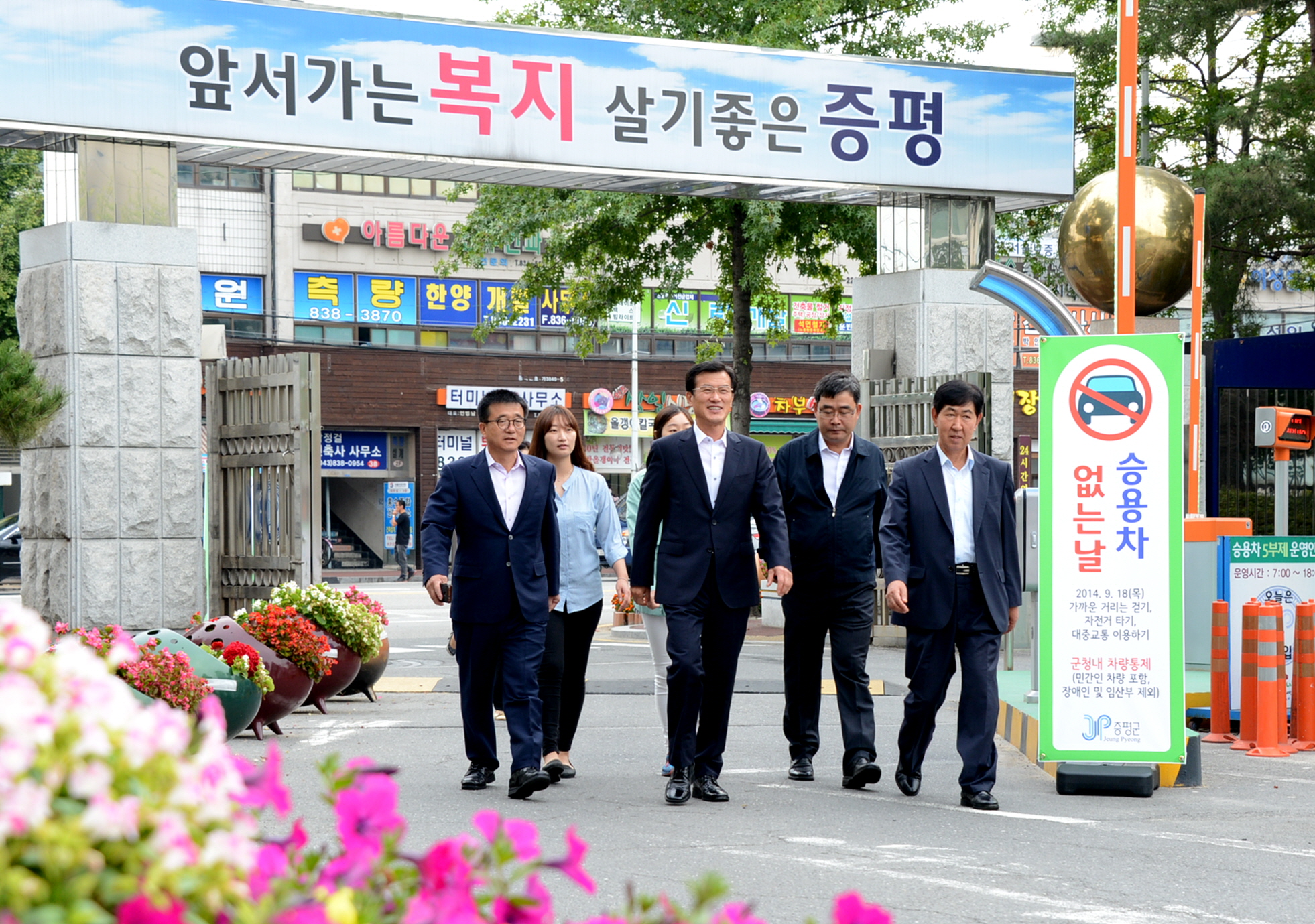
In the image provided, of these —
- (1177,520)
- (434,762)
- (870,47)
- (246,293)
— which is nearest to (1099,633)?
(1177,520)

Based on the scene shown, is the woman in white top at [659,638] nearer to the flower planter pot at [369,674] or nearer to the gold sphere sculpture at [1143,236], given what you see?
the flower planter pot at [369,674]

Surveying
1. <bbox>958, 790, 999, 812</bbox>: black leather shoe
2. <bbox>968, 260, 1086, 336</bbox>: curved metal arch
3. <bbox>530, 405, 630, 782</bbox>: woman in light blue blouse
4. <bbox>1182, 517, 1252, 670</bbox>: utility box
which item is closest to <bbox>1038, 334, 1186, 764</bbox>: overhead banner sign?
<bbox>958, 790, 999, 812</bbox>: black leather shoe

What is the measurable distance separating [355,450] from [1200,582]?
28.1 meters

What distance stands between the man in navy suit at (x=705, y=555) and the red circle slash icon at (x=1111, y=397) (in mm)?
1510

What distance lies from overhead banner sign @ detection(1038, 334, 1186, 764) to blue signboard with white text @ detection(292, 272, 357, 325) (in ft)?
99.8

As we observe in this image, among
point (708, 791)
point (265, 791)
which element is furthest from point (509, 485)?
point (265, 791)

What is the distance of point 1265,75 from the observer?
72.6 feet

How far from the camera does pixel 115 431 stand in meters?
11.6

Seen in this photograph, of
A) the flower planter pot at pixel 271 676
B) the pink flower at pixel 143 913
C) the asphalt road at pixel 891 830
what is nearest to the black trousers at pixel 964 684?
the asphalt road at pixel 891 830

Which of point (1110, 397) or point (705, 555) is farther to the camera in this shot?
point (1110, 397)

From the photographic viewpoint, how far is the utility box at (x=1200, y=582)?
36.2 ft

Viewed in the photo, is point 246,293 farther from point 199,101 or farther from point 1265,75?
point 199,101

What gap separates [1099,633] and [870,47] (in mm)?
14865

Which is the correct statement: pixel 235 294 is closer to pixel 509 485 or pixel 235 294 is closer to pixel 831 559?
pixel 509 485
